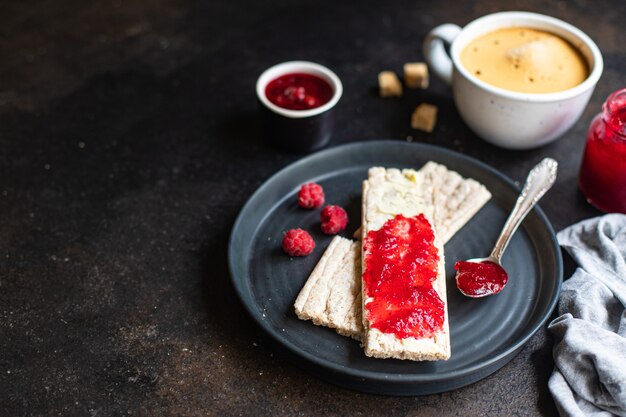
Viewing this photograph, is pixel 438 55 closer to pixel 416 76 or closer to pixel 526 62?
pixel 416 76

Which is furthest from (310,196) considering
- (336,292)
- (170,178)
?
(170,178)

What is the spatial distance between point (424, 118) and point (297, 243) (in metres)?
0.77

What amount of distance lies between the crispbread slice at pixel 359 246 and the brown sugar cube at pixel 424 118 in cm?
29

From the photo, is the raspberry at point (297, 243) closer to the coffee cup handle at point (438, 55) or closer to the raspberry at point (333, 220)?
the raspberry at point (333, 220)

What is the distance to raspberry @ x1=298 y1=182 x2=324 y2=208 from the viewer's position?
1.94 meters

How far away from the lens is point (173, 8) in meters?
2.88

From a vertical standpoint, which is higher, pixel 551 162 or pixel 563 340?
pixel 551 162

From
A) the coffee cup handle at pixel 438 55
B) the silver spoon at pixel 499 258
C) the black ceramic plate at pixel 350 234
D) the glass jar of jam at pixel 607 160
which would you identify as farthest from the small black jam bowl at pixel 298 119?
the glass jar of jam at pixel 607 160

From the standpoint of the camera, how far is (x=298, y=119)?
2.11 meters

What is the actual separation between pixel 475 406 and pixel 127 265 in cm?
102

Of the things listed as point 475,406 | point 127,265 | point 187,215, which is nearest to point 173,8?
point 187,215

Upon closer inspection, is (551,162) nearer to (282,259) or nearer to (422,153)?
(422,153)

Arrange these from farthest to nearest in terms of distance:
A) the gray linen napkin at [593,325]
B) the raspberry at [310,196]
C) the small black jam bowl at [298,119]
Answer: the small black jam bowl at [298,119] → the raspberry at [310,196] → the gray linen napkin at [593,325]

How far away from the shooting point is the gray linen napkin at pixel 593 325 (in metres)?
1.51
